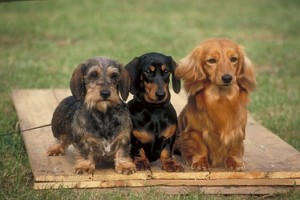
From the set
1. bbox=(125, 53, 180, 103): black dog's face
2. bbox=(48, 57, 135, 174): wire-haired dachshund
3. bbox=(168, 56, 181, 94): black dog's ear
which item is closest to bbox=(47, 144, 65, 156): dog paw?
bbox=(48, 57, 135, 174): wire-haired dachshund

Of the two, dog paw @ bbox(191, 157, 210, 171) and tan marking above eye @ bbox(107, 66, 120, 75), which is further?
dog paw @ bbox(191, 157, 210, 171)

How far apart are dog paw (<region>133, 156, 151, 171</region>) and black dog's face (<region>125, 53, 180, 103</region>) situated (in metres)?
0.51

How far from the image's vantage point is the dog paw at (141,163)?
18.9 feet

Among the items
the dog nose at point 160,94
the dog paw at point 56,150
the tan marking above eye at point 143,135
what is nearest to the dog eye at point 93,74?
the dog nose at point 160,94

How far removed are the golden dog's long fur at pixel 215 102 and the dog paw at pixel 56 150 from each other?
1.14 m

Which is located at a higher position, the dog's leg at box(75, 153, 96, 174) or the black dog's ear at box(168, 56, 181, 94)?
the black dog's ear at box(168, 56, 181, 94)

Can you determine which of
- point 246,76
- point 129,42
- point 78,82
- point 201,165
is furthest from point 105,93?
point 129,42

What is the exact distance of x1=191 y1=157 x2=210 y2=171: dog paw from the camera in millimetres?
5840

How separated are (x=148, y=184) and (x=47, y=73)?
18.6ft

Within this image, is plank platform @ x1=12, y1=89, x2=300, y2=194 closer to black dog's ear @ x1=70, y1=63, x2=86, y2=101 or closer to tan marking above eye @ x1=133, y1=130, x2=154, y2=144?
tan marking above eye @ x1=133, y1=130, x2=154, y2=144

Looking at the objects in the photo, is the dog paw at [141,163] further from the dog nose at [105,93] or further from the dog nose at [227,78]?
the dog nose at [227,78]

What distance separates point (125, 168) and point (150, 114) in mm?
484

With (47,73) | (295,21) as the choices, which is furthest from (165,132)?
(295,21)

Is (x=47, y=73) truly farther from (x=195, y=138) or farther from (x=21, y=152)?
(x=195, y=138)
